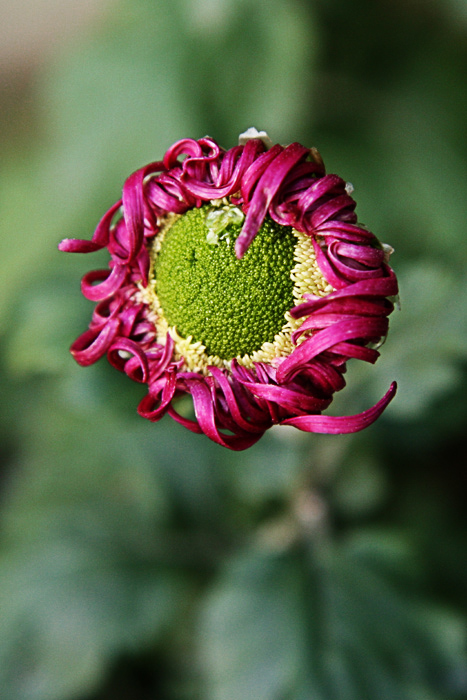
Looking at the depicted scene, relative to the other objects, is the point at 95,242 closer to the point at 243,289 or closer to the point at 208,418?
the point at 243,289

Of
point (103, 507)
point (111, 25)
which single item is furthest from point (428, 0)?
point (103, 507)

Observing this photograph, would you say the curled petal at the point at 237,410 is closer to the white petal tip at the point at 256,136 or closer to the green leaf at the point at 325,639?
the white petal tip at the point at 256,136

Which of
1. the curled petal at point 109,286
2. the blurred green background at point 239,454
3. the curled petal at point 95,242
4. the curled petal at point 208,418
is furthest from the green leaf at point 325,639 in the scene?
the curled petal at point 95,242

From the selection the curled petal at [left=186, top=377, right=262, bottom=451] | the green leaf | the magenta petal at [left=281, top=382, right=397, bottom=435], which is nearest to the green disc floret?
the curled petal at [left=186, top=377, right=262, bottom=451]

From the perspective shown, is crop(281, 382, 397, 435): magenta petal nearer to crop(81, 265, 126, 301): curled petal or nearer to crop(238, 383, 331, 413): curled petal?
crop(238, 383, 331, 413): curled petal

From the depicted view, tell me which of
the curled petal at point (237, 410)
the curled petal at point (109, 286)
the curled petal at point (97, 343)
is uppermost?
the curled petal at point (109, 286)

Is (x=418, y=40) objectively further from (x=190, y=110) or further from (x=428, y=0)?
(x=190, y=110)
